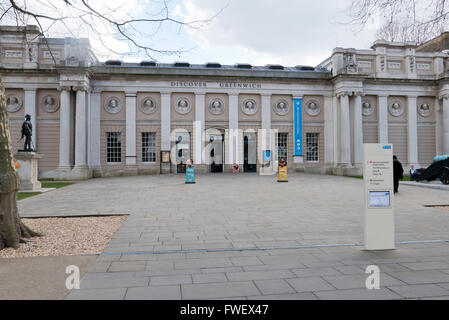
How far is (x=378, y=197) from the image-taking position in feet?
16.1

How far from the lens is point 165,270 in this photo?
396 cm

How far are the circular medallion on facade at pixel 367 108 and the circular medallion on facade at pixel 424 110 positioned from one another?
15.4ft

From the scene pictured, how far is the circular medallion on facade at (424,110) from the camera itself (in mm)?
28958

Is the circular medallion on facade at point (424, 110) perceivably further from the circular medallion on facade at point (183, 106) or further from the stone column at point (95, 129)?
the stone column at point (95, 129)

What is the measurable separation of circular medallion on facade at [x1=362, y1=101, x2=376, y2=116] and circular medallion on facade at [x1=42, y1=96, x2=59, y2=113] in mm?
26170

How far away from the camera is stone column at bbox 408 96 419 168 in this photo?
2830 centimetres

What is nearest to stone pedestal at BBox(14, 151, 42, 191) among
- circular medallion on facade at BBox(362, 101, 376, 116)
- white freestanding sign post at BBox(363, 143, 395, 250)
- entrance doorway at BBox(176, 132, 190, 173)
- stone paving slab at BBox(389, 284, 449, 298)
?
entrance doorway at BBox(176, 132, 190, 173)

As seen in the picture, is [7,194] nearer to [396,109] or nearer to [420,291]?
[420,291]

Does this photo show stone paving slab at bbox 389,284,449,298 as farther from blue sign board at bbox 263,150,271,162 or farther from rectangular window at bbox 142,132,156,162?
rectangular window at bbox 142,132,156,162

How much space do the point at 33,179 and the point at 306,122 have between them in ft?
69.9

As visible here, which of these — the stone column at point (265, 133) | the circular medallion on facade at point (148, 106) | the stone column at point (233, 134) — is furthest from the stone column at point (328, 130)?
the circular medallion on facade at point (148, 106)
